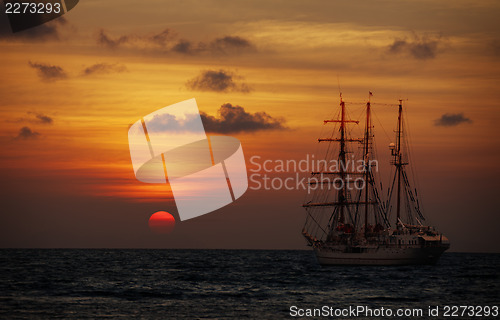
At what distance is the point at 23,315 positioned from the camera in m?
52.7

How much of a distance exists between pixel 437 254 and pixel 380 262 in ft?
46.3

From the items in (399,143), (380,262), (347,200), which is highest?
(399,143)

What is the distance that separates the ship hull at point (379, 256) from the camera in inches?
4518

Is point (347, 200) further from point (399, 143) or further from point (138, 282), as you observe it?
point (138, 282)

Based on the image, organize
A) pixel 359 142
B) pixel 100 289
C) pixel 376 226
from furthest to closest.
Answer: pixel 359 142 → pixel 376 226 → pixel 100 289

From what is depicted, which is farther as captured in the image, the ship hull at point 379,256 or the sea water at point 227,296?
the ship hull at point 379,256

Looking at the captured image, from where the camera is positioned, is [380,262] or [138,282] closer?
[138,282]

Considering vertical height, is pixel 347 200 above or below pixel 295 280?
above

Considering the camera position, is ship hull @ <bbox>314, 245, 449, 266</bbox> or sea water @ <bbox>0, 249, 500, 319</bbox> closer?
sea water @ <bbox>0, 249, 500, 319</bbox>

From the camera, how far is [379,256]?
376 ft

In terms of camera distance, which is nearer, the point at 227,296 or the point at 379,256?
the point at 227,296

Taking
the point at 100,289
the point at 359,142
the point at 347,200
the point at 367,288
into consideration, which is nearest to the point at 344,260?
the point at 347,200

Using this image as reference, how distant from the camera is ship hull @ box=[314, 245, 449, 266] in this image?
11475 centimetres

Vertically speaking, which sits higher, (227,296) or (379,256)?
(227,296)
